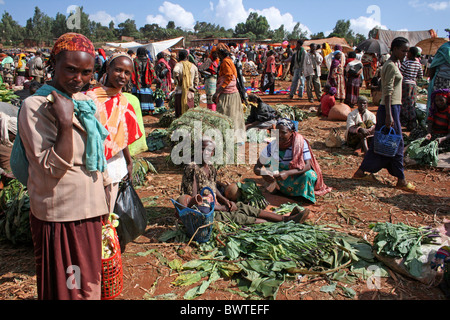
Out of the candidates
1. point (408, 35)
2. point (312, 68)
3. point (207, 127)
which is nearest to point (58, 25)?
point (408, 35)

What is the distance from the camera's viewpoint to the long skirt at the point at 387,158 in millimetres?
4754

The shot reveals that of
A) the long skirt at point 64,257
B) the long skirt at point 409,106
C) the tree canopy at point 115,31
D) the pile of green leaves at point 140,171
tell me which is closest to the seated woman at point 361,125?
the long skirt at point 409,106

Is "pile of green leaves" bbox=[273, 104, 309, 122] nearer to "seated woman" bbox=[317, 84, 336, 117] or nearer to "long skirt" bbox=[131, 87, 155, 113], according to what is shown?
"seated woman" bbox=[317, 84, 336, 117]

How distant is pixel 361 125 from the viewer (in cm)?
649

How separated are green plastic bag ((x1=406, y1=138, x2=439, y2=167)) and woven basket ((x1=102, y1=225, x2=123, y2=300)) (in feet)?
17.4

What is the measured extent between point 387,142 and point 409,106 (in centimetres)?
372

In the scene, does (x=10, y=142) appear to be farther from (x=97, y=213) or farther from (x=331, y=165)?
(x=331, y=165)

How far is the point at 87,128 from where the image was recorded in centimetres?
189

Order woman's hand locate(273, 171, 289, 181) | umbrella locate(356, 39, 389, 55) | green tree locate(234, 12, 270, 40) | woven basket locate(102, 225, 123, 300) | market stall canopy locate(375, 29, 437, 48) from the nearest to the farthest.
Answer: woven basket locate(102, 225, 123, 300), woman's hand locate(273, 171, 289, 181), umbrella locate(356, 39, 389, 55), market stall canopy locate(375, 29, 437, 48), green tree locate(234, 12, 270, 40)

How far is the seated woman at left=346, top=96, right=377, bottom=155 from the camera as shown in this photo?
21.0 feet

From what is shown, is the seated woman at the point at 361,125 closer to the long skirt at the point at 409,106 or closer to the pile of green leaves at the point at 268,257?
the long skirt at the point at 409,106

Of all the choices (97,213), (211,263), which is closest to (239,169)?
(211,263)

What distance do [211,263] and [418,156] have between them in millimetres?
4465

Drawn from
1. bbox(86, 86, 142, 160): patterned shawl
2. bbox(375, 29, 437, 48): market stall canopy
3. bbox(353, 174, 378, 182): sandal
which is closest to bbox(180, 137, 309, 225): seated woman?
bbox(86, 86, 142, 160): patterned shawl
